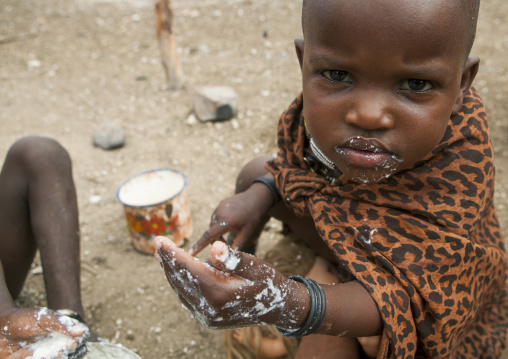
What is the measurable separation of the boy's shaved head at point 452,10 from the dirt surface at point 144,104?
4.37 feet

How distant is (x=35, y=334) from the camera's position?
1.14 metres

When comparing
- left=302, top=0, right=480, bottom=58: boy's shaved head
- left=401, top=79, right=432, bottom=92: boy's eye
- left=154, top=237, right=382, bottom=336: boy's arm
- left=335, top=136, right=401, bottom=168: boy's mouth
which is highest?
→ left=302, top=0, right=480, bottom=58: boy's shaved head

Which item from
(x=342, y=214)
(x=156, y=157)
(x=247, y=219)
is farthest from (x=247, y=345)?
(x=156, y=157)

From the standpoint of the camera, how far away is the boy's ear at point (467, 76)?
3.84 ft

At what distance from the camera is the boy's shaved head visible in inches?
39.3

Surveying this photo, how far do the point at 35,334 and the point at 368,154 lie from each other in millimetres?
911

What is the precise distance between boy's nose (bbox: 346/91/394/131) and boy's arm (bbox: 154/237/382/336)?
39cm

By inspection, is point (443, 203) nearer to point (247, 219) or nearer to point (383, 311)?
point (383, 311)

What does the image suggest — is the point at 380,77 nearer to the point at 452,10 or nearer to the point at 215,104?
the point at 452,10

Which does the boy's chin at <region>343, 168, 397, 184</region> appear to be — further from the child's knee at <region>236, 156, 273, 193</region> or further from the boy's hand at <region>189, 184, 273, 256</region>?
the child's knee at <region>236, 156, 273, 193</region>

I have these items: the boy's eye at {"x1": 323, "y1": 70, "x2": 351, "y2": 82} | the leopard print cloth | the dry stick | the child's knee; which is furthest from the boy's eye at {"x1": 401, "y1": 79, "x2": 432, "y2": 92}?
the dry stick

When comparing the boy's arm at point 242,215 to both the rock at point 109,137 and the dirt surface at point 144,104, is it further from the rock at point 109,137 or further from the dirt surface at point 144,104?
the rock at point 109,137

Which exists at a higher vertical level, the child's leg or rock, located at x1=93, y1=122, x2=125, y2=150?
the child's leg

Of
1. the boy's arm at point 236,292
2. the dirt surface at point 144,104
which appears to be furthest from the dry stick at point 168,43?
the boy's arm at point 236,292
